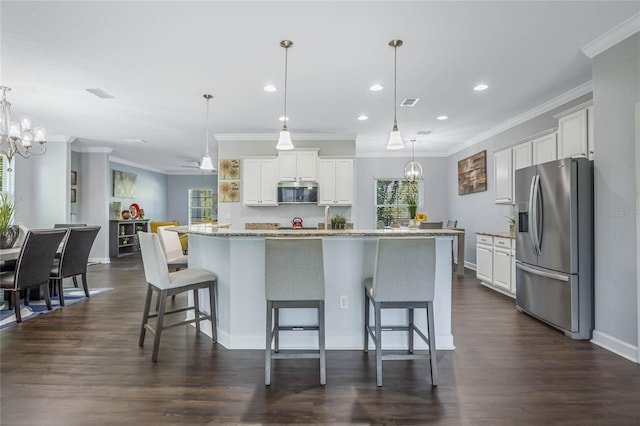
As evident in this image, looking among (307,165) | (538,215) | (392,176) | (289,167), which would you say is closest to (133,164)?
(289,167)

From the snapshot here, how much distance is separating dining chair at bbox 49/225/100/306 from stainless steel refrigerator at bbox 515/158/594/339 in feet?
18.0

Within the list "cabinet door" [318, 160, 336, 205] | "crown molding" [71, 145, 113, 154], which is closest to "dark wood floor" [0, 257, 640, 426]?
"cabinet door" [318, 160, 336, 205]

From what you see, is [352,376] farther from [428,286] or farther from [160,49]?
[160,49]

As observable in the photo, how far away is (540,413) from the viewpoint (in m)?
1.92

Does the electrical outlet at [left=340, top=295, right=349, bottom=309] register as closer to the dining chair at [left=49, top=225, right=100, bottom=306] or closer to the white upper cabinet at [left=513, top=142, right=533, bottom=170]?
the dining chair at [left=49, top=225, right=100, bottom=306]

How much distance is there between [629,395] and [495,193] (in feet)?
13.3

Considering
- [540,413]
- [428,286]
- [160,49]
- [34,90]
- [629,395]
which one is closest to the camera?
[540,413]

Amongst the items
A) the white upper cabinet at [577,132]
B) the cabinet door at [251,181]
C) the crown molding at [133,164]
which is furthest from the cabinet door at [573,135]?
the crown molding at [133,164]

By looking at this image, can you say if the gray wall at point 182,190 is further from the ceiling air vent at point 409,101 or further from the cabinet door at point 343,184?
the ceiling air vent at point 409,101

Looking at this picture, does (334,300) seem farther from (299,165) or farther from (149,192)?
(149,192)

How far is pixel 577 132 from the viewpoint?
138 inches

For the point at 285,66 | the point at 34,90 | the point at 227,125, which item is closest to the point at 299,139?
the point at 227,125

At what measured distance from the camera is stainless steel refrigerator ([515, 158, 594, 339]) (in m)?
3.00

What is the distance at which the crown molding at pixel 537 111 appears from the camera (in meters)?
3.91
